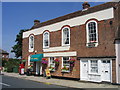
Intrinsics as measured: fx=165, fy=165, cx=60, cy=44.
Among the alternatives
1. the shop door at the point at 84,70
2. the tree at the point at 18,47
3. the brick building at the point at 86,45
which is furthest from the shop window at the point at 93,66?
the tree at the point at 18,47

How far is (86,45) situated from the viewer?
16.8 meters

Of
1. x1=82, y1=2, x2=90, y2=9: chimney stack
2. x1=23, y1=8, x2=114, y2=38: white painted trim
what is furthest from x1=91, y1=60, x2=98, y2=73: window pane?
x1=82, y1=2, x2=90, y2=9: chimney stack

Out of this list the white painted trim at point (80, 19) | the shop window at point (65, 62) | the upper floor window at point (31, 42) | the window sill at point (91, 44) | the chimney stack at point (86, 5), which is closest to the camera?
the white painted trim at point (80, 19)

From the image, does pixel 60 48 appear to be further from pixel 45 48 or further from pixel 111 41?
pixel 111 41

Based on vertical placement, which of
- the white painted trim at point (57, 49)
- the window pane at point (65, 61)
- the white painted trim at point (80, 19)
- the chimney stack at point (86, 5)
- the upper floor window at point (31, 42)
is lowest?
the window pane at point (65, 61)

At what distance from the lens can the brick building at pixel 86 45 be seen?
579 inches

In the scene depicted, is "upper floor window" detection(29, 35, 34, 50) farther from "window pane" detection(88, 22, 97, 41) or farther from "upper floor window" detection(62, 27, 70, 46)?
"window pane" detection(88, 22, 97, 41)

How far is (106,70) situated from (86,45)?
3348mm

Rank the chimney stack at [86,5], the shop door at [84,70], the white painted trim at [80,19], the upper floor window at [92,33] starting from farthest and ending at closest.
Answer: the chimney stack at [86,5]
the shop door at [84,70]
the upper floor window at [92,33]
the white painted trim at [80,19]

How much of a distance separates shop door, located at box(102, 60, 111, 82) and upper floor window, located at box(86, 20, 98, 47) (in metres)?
2.06

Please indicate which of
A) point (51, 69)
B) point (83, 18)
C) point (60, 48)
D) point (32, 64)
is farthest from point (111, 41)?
point (32, 64)

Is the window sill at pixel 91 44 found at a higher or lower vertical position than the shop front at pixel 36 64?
higher

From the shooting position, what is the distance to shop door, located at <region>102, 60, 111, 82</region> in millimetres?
14525

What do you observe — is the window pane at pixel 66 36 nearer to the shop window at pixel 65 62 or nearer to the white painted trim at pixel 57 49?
the white painted trim at pixel 57 49
